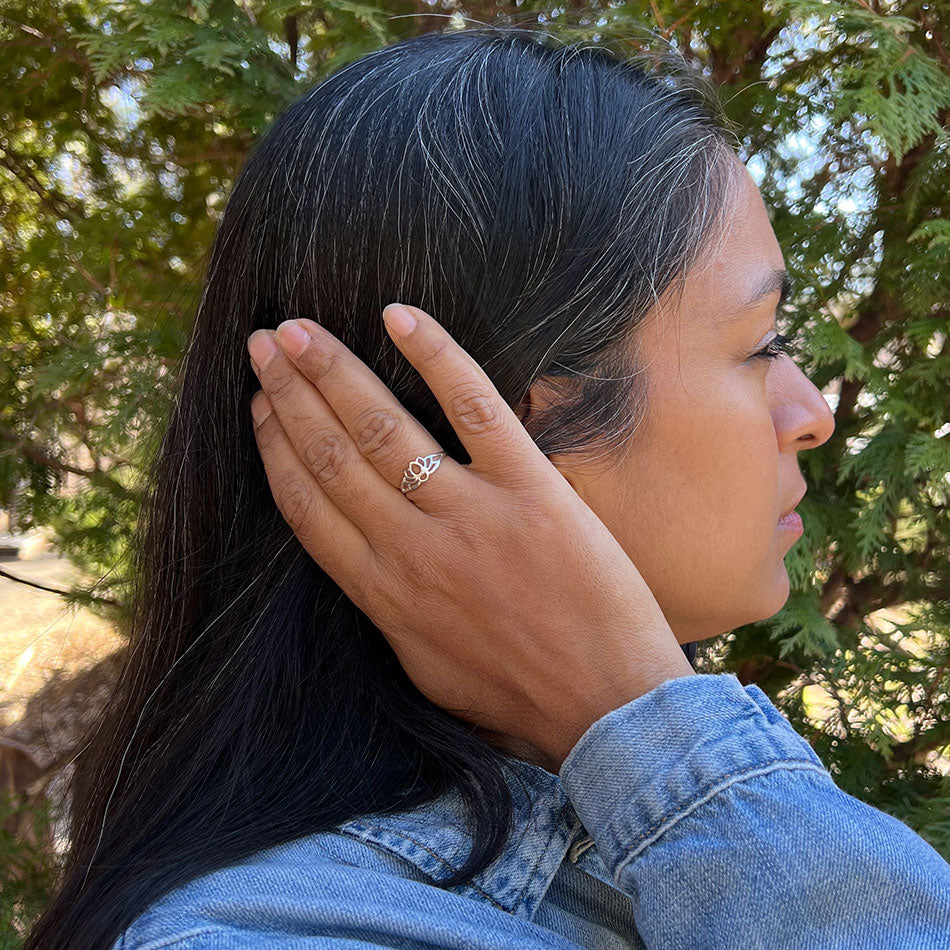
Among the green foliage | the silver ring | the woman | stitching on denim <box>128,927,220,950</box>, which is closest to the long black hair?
the woman

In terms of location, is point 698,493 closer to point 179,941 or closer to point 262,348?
point 262,348

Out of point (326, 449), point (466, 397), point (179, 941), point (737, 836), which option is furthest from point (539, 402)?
point (179, 941)

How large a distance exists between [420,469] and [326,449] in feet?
0.48

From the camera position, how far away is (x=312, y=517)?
1.30 meters

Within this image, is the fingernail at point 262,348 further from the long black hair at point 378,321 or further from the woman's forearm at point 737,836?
the woman's forearm at point 737,836

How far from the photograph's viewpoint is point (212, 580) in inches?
58.2

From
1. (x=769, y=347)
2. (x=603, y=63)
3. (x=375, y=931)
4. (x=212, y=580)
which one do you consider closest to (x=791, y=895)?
(x=375, y=931)

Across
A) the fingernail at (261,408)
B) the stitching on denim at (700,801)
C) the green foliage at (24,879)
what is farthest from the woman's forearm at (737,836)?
the green foliage at (24,879)

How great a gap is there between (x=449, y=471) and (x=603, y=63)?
0.76 m

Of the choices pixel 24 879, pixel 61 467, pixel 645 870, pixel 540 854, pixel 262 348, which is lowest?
pixel 24 879

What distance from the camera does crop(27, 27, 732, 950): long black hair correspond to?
4.16 feet

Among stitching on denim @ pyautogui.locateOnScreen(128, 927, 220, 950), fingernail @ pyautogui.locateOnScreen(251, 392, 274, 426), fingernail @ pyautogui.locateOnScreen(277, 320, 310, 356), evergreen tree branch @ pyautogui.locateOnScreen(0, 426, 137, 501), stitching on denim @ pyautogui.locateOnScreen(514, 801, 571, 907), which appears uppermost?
fingernail @ pyautogui.locateOnScreen(277, 320, 310, 356)

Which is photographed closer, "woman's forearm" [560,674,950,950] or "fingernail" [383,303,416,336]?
"woman's forearm" [560,674,950,950]

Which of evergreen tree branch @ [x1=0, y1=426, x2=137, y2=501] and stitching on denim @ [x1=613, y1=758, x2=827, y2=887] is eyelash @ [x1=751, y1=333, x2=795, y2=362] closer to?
stitching on denim @ [x1=613, y1=758, x2=827, y2=887]
